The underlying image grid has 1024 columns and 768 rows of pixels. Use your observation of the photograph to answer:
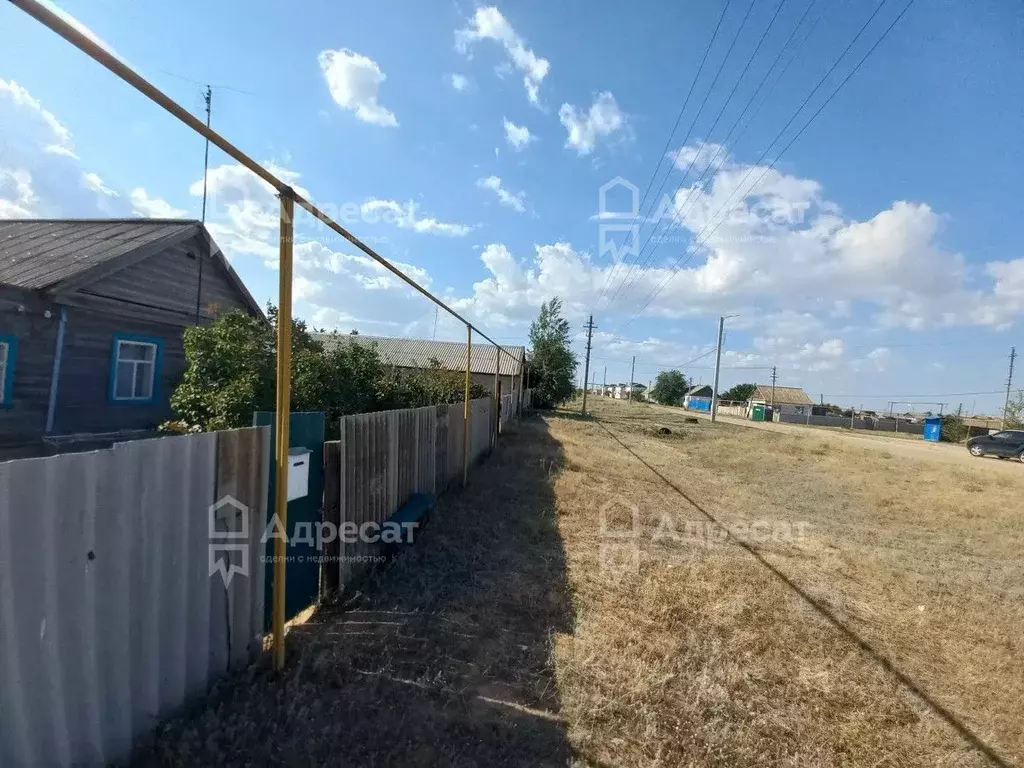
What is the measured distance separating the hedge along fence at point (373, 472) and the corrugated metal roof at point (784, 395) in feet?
229

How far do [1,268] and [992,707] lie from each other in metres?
11.5

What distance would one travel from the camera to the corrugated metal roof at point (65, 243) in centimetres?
707

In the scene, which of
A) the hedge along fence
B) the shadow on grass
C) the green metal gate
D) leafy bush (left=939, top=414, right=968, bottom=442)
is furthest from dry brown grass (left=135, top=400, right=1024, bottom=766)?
leafy bush (left=939, top=414, right=968, bottom=442)

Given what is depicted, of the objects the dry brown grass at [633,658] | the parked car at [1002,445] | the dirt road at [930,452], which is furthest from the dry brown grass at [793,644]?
the parked car at [1002,445]

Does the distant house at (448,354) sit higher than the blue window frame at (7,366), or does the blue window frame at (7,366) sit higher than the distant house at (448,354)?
the distant house at (448,354)

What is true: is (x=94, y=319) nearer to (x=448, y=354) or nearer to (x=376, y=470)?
(x=376, y=470)

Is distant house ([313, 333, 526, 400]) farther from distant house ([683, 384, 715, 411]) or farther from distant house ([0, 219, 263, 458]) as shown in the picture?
distant house ([683, 384, 715, 411])

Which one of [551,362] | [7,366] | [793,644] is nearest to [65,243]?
[7,366]

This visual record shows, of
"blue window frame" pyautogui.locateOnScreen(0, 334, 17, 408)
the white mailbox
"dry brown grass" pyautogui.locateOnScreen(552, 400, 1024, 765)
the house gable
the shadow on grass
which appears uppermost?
the house gable

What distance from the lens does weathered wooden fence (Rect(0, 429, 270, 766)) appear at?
1.48 meters

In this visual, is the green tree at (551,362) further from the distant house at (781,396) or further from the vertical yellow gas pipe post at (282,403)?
the distant house at (781,396)

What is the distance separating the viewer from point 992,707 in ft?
9.82

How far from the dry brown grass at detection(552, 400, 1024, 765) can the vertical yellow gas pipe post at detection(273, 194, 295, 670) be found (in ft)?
4.95

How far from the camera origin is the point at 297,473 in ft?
9.16
